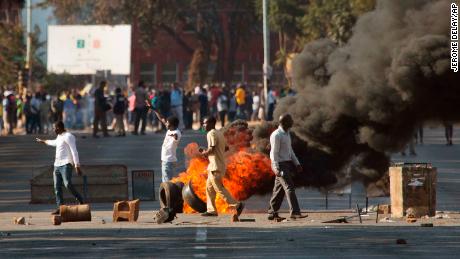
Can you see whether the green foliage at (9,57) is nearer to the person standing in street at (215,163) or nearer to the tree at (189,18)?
the tree at (189,18)

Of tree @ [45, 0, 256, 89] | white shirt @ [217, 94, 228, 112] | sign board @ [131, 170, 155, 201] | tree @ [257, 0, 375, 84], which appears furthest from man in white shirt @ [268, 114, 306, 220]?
tree @ [45, 0, 256, 89]

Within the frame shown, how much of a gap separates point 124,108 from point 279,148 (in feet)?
88.4

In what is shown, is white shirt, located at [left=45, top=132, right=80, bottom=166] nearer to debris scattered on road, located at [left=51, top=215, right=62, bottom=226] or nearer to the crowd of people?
debris scattered on road, located at [left=51, top=215, right=62, bottom=226]

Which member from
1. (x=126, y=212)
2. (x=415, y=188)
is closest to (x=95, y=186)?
(x=126, y=212)

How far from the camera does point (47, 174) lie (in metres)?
27.4

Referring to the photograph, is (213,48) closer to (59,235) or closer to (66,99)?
(66,99)

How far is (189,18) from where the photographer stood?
97.2m

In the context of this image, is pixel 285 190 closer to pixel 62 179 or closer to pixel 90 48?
pixel 62 179

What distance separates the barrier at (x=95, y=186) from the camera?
27.4 meters

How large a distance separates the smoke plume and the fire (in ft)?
1.77

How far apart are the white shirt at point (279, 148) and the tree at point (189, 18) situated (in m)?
67.3

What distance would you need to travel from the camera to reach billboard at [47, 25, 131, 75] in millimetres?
79625

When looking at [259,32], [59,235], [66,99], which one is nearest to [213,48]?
[259,32]

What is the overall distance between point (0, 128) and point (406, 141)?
3427 centimetres
